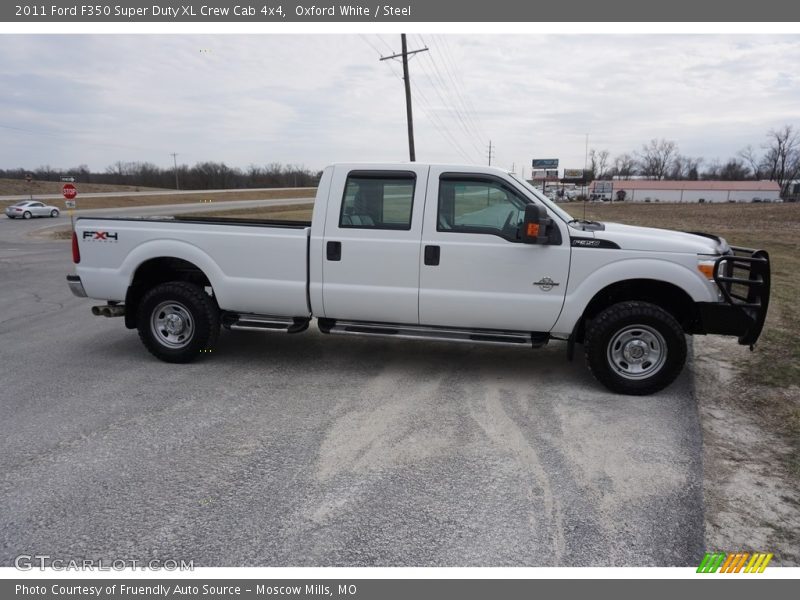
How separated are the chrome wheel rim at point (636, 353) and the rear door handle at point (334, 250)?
8.81 ft

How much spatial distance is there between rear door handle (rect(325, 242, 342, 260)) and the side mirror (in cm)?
175

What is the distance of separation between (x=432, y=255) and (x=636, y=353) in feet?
6.91

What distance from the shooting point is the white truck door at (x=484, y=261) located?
17.3 ft

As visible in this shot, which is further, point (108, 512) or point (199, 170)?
point (199, 170)

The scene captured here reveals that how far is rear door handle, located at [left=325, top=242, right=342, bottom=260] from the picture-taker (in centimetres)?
559

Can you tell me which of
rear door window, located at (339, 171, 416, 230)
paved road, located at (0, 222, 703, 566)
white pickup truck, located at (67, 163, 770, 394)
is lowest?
paved road, located at (0, 222, 703, 566)

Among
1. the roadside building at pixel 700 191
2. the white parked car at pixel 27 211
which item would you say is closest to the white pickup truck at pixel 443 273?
the white parked car at pixel 27 211

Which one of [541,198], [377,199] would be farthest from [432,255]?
[541,198]

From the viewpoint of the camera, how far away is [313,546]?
3.00 metres

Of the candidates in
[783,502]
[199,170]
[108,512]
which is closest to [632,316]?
[783,502]

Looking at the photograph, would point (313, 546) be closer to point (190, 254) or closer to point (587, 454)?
point (587, 454)

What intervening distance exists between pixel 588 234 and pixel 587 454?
2.12 m

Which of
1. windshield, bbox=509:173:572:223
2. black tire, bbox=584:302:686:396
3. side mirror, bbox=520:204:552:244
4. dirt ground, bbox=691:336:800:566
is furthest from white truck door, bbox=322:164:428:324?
dirt ground, bbox=691:336:800:566

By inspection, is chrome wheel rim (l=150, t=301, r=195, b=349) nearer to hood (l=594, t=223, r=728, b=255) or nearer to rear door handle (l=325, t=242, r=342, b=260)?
rear door handle (l=325, t=242, r=342, b=260)
